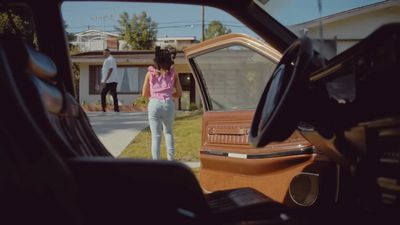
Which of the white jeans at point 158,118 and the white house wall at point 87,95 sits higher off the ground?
the white house wall at point 87,95

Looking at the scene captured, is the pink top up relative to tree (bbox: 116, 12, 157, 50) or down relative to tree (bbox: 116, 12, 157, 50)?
down

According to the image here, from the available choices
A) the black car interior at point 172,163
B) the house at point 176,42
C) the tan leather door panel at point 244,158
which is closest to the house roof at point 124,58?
the house at point 176,42

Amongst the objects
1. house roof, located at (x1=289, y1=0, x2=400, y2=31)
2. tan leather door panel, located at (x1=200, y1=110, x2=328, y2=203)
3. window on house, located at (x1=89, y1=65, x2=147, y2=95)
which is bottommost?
tan leather door panel, located at (x1=200, y1=110, x2=328, y2=203)

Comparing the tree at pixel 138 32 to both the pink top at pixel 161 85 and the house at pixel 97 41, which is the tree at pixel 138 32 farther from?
the pink top at pixel 161 85

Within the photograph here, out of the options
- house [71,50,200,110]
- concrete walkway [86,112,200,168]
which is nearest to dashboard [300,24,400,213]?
concrete walkway [86,112,200,168]

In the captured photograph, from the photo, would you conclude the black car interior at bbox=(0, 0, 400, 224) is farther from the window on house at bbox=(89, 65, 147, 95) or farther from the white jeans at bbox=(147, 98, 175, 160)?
the window on house at bbox=(89, 65, 147, 95)

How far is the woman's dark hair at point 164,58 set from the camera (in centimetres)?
Answer: 582

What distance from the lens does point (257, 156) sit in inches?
124

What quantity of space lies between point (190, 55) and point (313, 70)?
6.53 ft

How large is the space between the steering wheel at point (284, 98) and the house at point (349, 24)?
14 cm

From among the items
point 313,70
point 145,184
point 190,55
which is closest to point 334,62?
point 313,70

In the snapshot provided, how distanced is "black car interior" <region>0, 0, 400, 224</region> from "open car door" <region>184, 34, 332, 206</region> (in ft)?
2.65

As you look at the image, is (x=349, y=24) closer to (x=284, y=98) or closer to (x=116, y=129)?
(x=284, y=98)

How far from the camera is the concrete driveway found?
8.49 meters
